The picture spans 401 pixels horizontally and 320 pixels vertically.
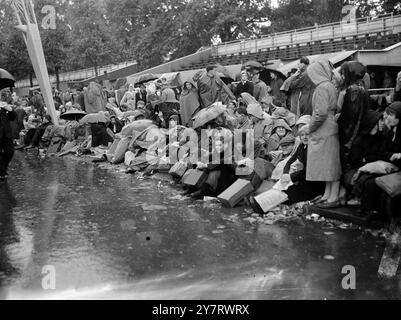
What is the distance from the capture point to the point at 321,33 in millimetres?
28391

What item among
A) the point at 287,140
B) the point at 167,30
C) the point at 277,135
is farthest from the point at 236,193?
the point at 167,30

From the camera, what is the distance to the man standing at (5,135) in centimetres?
942

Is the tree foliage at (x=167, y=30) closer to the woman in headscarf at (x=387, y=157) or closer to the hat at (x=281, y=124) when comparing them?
the hat at (x=281, y=124)

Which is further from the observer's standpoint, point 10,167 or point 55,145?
point 55,145

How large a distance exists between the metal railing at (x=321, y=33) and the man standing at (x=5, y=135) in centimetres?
1970

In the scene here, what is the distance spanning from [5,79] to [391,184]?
782 cm

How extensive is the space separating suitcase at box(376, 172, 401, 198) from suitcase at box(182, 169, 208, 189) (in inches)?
122

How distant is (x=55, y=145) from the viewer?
14.5m

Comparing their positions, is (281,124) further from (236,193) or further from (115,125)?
(115,125)
